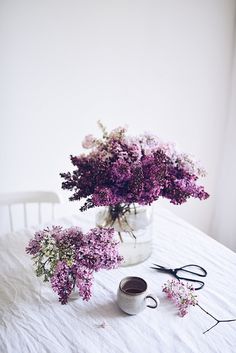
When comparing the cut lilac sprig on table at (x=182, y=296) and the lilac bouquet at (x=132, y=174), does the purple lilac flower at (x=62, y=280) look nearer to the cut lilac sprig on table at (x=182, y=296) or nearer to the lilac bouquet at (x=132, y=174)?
the lilac bouquet at (x=132, y=174)

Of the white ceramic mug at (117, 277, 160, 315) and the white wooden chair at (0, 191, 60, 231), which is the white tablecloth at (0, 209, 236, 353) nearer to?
the white ceramic mug at (117, 277, 160, 315)

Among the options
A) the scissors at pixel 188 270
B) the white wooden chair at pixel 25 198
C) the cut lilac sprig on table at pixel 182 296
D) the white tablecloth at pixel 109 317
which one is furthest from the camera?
the white wooden chair at pixel 25 198

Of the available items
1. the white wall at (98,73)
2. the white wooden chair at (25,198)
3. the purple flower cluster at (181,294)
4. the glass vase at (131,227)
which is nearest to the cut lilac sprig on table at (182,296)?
the purple flower cluster at (181,294)

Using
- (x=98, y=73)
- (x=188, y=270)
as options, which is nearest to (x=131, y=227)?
(x=188, y=270)

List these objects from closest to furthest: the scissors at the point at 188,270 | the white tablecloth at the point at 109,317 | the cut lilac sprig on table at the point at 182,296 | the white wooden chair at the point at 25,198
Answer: the white tablecloth at the point at 109,317
the cut lilac sprig on table at the point at 182,296
the scissors at the point at 188,270
the white wooden chair at the point at 25,198

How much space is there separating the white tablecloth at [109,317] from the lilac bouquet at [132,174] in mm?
300

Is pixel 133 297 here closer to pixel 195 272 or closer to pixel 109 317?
pixel 109 317

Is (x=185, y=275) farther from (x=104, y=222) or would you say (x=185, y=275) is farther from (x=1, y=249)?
(x=1, y=249)

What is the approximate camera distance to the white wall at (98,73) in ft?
4.87

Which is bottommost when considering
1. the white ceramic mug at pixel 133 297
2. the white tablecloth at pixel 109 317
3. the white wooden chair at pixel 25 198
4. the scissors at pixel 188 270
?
the white tablecloth at pixel 109 317

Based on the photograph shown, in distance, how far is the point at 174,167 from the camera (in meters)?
0.97

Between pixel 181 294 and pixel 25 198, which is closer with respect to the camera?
pixel 181 294

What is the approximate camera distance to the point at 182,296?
3.06ft

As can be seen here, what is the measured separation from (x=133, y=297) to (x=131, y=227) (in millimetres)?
267
